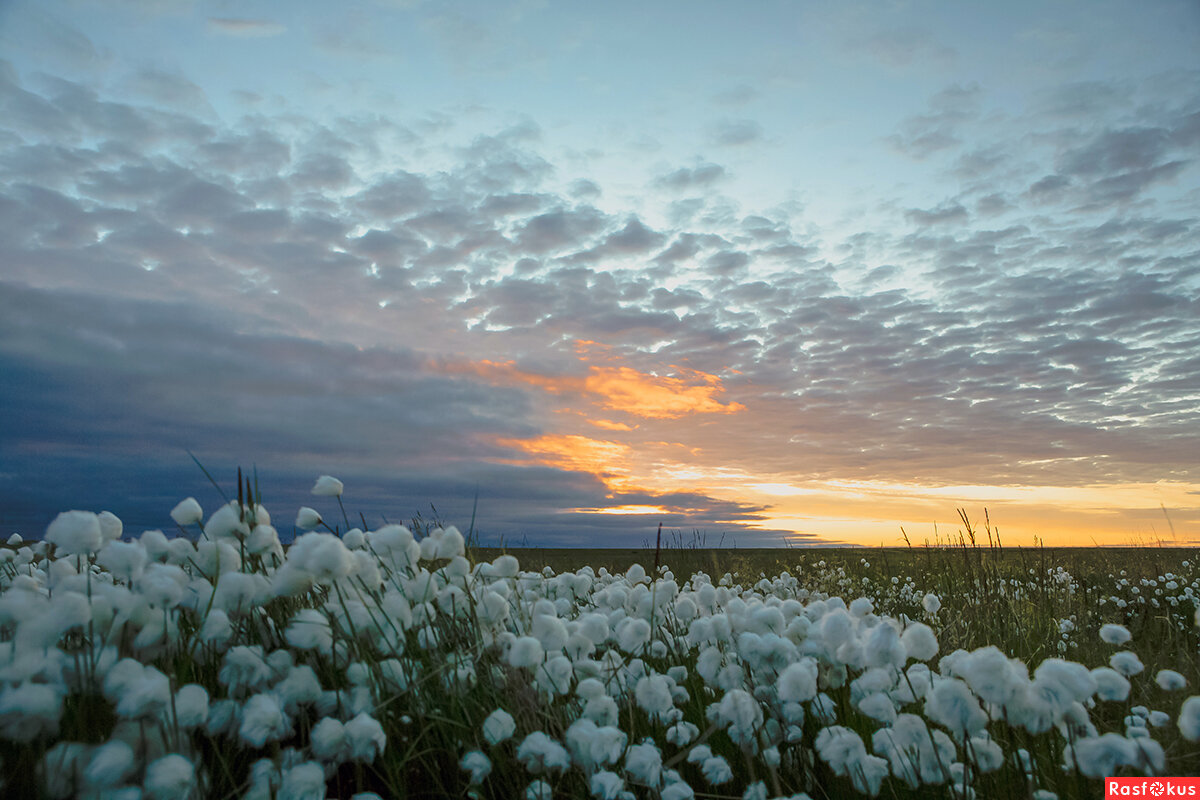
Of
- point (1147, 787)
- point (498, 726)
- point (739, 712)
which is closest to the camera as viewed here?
point (1147, 787)

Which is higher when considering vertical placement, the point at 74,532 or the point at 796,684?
the point at 74,532

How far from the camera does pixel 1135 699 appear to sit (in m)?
6.01

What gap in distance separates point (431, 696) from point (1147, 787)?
9.26ft

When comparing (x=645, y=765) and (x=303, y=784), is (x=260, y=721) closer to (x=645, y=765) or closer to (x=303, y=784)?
(x=303, y=784)

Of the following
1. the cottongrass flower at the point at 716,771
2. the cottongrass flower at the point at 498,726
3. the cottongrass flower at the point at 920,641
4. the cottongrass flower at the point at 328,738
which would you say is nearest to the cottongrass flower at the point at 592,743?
the cottongrass flower at the point at 498,726

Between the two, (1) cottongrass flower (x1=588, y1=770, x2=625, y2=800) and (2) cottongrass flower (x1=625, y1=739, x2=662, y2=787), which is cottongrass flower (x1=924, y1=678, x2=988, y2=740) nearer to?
(2) cottongrass flower (x1=625, y1=739, x2=662, y2=787)

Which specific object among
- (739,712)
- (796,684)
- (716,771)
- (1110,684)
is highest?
(1110,684)

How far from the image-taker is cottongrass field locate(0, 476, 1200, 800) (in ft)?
7.98

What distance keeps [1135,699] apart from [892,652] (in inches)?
192

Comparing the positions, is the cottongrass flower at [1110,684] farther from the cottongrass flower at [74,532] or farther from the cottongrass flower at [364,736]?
the cottongrass flower at [74,532]

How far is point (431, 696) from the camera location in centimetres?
319

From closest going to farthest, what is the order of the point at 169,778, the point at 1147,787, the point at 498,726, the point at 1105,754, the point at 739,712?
1. the point at 169,778
2. the point at 1105,754
3. the point at 1147,787
4. the point at 498,726
5. the point at 739,712

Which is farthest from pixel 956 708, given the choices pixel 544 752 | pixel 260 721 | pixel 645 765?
pixel 260 721

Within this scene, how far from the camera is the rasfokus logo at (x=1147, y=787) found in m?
2.61
